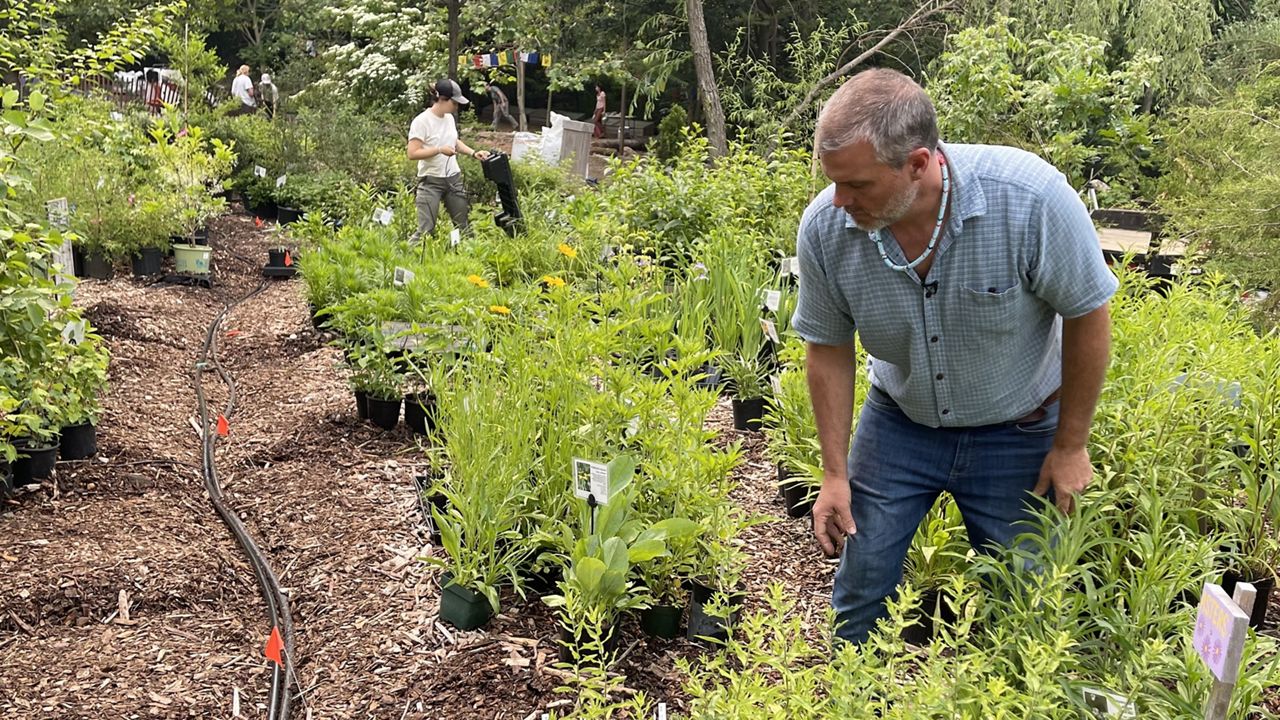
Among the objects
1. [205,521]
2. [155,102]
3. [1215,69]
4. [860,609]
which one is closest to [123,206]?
[205,521]

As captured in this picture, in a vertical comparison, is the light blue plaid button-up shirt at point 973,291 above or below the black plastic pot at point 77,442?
above

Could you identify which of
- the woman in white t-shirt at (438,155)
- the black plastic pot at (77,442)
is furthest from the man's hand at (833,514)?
the woman in white t-shirt at (438,155)

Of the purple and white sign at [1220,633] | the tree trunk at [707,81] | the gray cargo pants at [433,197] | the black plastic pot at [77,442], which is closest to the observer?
the purple and white sign at [1220,633]

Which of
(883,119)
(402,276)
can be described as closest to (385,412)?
(402,276)

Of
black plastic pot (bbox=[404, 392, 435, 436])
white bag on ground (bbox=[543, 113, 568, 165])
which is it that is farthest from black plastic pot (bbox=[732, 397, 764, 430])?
white bag on ground (bbox=[543, 113, 568, 165])

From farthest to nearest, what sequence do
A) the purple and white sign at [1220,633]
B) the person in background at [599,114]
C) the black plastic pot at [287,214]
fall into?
the person in background at [599,114]
the black plastic pot at [287,214]
the purple and white sign at [1220,633]

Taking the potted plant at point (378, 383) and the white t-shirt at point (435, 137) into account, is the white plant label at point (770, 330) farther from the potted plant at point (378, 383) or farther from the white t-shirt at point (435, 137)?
the white t-shirt at point (435, 137)

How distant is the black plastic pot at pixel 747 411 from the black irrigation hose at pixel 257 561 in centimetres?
197

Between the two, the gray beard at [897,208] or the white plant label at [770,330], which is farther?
the white plant label at [770,330]

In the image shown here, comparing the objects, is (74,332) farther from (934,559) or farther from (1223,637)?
(1223,637)

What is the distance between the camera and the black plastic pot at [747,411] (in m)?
4.48

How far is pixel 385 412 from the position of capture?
14.9 feet

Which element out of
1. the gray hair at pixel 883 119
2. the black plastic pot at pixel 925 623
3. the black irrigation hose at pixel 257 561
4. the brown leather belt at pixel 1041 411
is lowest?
the black irrigation hose at pixel 257 561

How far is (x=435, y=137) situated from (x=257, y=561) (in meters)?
4.57
